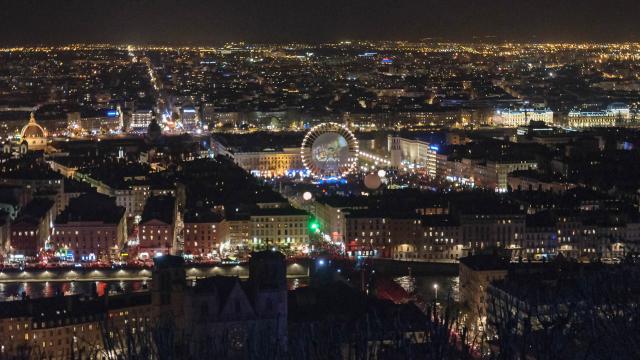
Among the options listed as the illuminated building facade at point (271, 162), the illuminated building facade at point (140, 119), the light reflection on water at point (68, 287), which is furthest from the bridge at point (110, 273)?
the illuminated building facade at point (140, 119)

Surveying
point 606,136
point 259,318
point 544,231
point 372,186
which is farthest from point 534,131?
point 259,318

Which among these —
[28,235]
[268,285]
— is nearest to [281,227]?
[28,235]

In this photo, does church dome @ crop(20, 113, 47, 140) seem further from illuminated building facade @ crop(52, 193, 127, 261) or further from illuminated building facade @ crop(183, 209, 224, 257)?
illuminated building facade @ crop(183, 209, 224, 257)

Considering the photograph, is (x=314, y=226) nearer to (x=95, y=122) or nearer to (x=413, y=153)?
(x=413, y=153)

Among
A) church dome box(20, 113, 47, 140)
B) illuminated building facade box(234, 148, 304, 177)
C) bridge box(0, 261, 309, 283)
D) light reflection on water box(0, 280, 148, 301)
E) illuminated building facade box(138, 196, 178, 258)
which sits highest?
church dome box(20, 113, 47, 140)

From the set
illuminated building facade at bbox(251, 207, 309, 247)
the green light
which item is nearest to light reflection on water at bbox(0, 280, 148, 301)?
illuminated building facade at bbox(251, 207, 309, 247)

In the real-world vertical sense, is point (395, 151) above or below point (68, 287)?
above

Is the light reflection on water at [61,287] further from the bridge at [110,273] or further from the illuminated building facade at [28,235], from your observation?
the illuminated building facade at [28,235]

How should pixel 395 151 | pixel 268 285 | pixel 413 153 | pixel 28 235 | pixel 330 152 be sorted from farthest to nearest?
pixel 395 151
pixel 413 153
pixel 330 152
pixel 28 235
pixel 268 285
